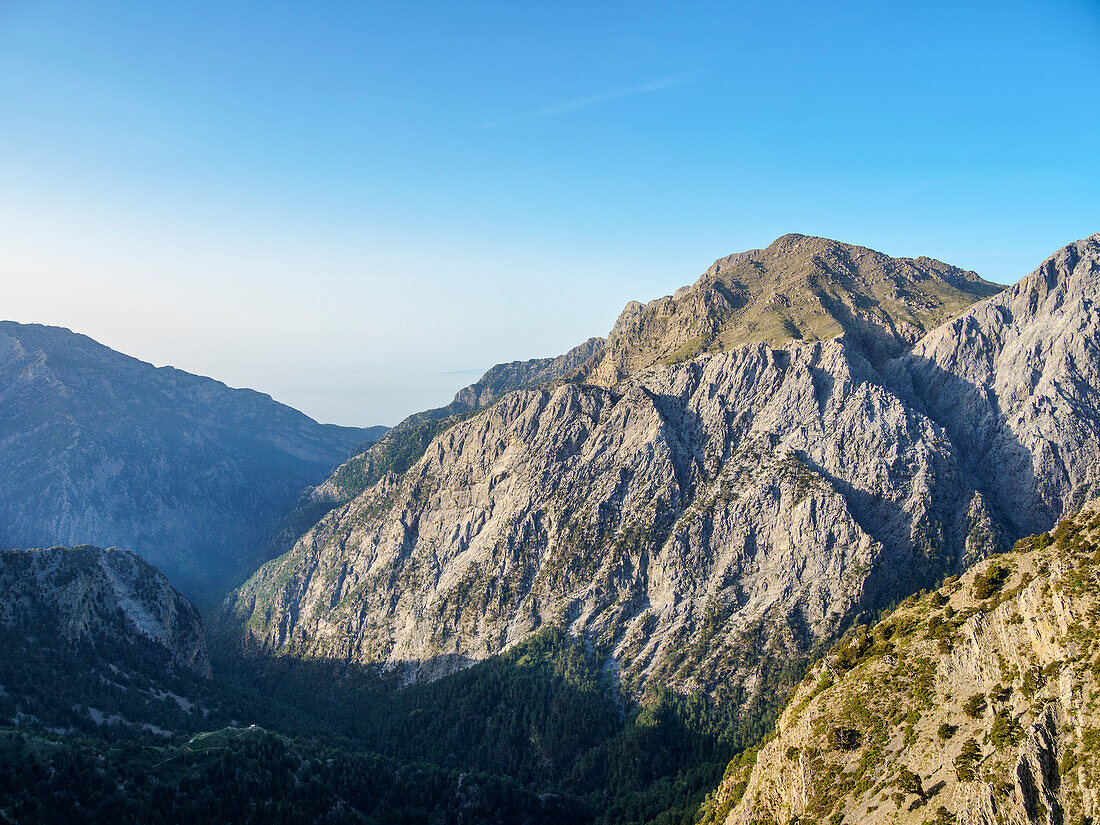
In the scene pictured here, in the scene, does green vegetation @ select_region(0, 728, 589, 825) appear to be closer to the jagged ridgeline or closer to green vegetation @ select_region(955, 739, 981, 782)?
the jagged ridgeline

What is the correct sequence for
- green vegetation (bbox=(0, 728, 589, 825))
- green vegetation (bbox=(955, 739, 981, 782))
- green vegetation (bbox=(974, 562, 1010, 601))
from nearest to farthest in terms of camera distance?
green vegetation (bbox=(955, 739, 981, 782))
green vegetation (bbox=(974, 562, 1010, 601))
green vegetation (bbox=(0, 728, 589, 825))

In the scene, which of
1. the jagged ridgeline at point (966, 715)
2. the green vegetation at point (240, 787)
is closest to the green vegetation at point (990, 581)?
the jagged ridgeline at point (966, 715)

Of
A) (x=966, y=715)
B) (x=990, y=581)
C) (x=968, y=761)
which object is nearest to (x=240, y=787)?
(x=968, y=761)

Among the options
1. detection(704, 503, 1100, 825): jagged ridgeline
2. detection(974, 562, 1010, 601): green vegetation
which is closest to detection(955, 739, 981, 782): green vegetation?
detection(704, 503, 1100, 825): jagged ridgeline

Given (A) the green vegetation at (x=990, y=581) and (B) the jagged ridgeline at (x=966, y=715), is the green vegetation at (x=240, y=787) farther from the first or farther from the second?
(A) the green vegetation at (x=990, y=581)

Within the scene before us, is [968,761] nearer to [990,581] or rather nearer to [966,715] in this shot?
[966,715]

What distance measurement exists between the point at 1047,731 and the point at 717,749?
5244 inches

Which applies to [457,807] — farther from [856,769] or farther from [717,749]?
[856,769]

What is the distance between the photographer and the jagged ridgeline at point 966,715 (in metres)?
73.8

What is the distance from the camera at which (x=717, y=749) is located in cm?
19238

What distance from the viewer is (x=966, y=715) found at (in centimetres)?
8881

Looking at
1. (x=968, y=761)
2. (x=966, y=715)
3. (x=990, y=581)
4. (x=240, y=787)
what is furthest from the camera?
(x=240, y=787)

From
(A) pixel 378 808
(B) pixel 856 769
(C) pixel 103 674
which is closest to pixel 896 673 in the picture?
(B) pixel 856 769

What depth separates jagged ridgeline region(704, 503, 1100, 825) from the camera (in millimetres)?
Result: 73750
